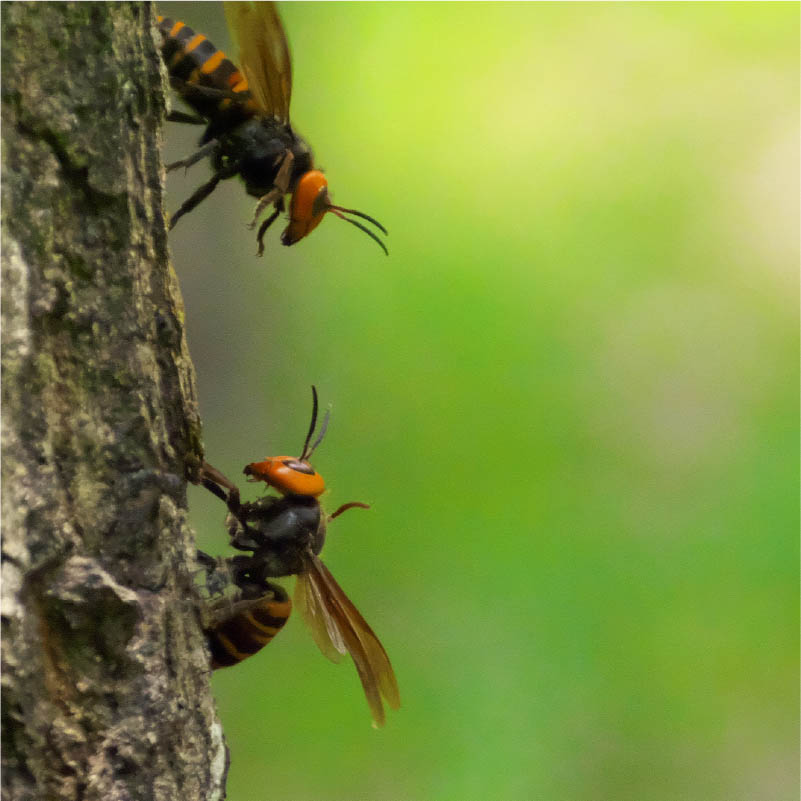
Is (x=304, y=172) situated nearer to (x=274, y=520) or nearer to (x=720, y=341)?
(x=274, y=520)

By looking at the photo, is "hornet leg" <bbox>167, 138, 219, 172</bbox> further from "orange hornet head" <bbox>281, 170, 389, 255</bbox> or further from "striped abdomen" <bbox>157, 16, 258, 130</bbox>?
"orange hornet head" <bbox>281, 170, 389, 255</bbox>

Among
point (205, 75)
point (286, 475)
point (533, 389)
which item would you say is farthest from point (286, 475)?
point (533, 389)

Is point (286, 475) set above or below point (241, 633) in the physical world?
above

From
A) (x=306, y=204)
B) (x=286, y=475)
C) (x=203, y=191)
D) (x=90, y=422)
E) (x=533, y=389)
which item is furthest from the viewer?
(x=533, y=389)

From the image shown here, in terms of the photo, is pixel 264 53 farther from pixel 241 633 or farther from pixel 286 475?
pixel 241 633

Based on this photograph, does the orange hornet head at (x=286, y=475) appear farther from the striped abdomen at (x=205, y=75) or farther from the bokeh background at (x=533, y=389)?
the bokeh background at (x=533, y=389)

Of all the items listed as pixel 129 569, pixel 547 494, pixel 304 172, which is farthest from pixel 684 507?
pixel 129 569

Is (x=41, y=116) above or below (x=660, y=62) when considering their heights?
below
